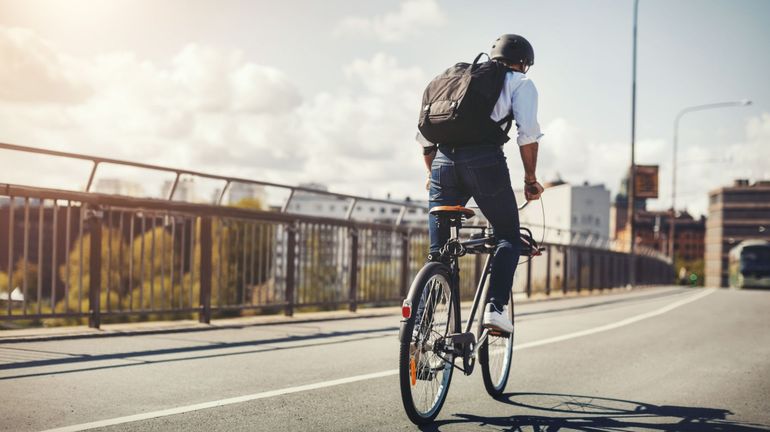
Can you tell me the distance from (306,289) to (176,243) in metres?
2.50

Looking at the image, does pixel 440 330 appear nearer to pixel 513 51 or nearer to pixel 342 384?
pixel 342 384

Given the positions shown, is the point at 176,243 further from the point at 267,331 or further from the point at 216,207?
the point at 267,331

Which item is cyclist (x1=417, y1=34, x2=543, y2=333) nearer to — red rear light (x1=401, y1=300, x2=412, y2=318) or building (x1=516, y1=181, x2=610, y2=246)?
red rear light (x1=401, y1=300, x2=412, y2=318)

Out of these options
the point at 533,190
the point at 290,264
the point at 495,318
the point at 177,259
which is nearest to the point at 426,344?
the point at 495,318

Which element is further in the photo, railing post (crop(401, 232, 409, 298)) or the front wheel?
railing post (crop(401, 232, 409, 298))

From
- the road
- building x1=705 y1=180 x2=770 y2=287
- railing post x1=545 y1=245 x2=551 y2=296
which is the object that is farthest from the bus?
building x1=705 y1=180 x2=770 y2=287

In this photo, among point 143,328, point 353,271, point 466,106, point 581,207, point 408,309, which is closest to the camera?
point 408,309

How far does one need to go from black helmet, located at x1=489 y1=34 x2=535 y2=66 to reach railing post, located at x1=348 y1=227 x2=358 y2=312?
823 cm

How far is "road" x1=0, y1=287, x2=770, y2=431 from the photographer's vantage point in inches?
176

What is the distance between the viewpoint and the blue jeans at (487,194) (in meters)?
4.53

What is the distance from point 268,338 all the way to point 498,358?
3.76 meters

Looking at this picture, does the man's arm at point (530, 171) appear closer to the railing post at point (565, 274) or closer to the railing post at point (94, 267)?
the railing post at point (94, 267)

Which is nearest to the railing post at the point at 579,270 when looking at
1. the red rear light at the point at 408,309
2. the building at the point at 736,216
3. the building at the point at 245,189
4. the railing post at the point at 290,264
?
the building at the point at 245,189

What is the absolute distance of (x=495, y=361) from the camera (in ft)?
17.1
